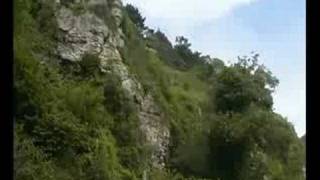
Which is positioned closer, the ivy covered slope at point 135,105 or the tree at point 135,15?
the ivy covered slope at point 135,105

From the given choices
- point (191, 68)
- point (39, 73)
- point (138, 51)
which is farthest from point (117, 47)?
point (39, 73)

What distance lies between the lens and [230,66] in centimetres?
780

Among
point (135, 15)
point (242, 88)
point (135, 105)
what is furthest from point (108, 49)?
point (242, 88)

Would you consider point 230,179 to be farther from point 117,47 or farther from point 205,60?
point 117,47

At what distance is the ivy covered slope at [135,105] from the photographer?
6.54 metres

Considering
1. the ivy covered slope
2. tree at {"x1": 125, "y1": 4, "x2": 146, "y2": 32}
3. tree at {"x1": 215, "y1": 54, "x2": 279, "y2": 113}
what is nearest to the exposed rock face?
the ivy covered slope

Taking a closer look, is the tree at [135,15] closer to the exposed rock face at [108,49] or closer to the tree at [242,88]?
the exposed rock face at [108,49]

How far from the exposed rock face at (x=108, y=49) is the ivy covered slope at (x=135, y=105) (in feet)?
0.04

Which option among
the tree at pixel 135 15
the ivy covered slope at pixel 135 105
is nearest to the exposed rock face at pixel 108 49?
the ivy covered slope at pixel 135 105

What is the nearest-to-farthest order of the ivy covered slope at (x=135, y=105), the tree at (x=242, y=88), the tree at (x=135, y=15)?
the ivy covered slope at (x=135, y=105) → the tree at (x=242, y=88) → the tree at (x=135, y=15)

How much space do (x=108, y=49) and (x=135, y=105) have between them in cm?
73

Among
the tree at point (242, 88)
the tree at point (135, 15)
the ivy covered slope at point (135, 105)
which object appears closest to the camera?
the ivy covered slope at point (135, 105)

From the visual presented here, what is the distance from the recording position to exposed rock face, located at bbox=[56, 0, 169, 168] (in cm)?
763

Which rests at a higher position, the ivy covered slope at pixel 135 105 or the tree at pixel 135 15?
the tree at pixel 135 15
